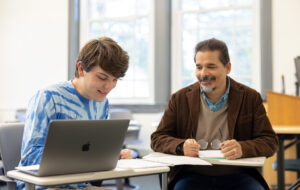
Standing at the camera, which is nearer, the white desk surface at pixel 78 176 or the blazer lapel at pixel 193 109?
the white desk surface at pixel 78 176

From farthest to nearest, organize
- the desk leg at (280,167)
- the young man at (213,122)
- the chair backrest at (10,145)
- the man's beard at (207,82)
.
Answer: the desk leg at (280,167), the man's beard at (207,82), the young man at (213,122), the chair backrest at (10,145)

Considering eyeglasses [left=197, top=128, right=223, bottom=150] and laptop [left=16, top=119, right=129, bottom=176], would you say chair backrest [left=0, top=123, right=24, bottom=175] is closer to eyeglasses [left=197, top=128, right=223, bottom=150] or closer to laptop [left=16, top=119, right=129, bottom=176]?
laptop [left=16, top=119, right=129, bottom=176]

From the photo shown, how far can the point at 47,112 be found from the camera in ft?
5.91

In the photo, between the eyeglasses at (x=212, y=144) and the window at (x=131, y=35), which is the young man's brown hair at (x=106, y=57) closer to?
the eyeglasses at (x=212, y=144)

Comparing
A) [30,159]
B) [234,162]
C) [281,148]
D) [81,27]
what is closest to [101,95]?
[30,159]

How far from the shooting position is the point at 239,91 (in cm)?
240

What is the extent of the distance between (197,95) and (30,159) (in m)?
1.10

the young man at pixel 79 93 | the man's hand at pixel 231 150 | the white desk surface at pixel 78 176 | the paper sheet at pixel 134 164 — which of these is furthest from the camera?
the man's hand at pixel 231 150

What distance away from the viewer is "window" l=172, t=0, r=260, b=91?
5863 millimetres

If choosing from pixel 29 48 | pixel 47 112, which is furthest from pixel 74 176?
pixel 29 48

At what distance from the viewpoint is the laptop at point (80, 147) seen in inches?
53.3

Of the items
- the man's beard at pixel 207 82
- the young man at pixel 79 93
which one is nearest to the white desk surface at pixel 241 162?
the young man at pixel 79 93

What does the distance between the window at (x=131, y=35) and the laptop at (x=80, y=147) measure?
4974 millimetres

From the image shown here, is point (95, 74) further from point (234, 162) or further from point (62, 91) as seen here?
point (234, 162)
